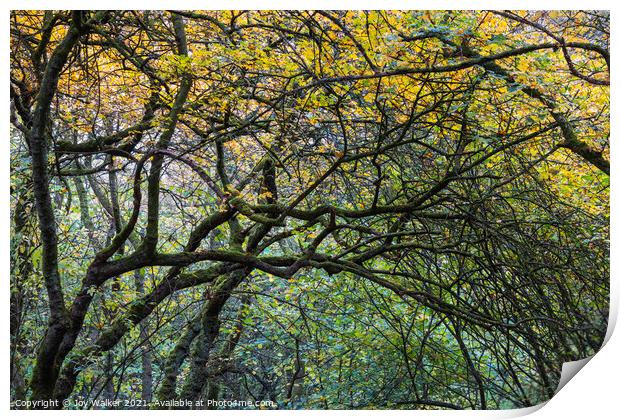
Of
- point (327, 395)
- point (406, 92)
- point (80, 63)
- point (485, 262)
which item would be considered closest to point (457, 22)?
point (406, 92)

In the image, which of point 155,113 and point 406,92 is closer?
point 406,92

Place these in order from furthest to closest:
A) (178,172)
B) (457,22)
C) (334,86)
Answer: (178,172) → (334,86) → (457,22)

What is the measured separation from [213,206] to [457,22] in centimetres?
207

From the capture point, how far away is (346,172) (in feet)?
12.9

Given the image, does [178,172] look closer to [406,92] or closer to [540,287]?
[406,92]

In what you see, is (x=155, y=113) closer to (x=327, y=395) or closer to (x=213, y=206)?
(x=213, y=206)

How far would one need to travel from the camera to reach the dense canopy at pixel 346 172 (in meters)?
3.43

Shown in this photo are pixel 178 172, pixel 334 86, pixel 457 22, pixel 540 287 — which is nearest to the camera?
pixel 457 22

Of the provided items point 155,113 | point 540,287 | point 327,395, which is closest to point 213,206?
point 155,113

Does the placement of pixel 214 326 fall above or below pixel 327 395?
above

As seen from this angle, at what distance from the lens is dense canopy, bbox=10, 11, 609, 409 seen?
343 cm
